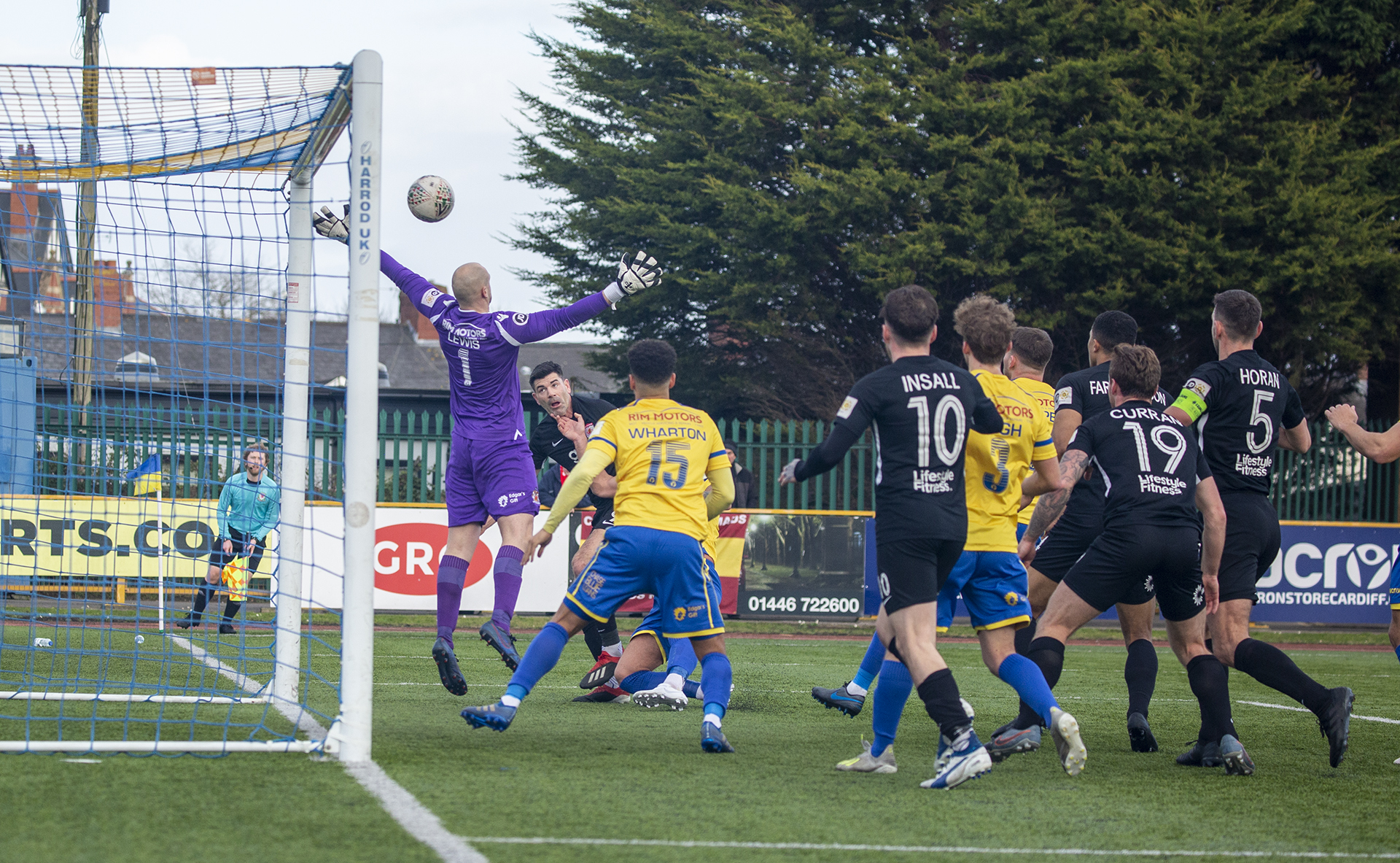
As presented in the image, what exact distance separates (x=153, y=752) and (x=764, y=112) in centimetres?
2155

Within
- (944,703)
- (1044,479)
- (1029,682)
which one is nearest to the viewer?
(944,703)

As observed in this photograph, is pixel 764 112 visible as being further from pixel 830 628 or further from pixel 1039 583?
pixel 1039 583

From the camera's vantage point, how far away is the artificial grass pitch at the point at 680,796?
390cm

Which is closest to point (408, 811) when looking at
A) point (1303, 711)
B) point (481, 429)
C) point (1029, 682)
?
point (1029, 682)

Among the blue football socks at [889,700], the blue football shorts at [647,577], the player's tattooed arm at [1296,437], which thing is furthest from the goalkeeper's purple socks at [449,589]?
the player's tattooed arm at [1296,437]

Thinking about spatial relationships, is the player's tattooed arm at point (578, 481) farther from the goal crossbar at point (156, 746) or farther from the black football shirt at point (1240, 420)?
the black football shirt at point (1240, 420)

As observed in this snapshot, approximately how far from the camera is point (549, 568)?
49.6 feet

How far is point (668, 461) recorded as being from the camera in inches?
229

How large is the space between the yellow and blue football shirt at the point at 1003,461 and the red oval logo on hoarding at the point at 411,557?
9.62 metres

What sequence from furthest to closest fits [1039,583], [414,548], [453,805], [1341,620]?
[1341,620]
[414,548]
[1039,583]
[453,805]

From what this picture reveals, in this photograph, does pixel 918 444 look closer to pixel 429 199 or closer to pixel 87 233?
pixel 429 199

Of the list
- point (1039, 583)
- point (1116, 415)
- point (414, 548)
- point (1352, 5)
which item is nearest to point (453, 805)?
point (1116, 415)

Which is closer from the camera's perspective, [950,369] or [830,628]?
[950,369]

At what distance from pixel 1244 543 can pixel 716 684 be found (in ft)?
8.51
